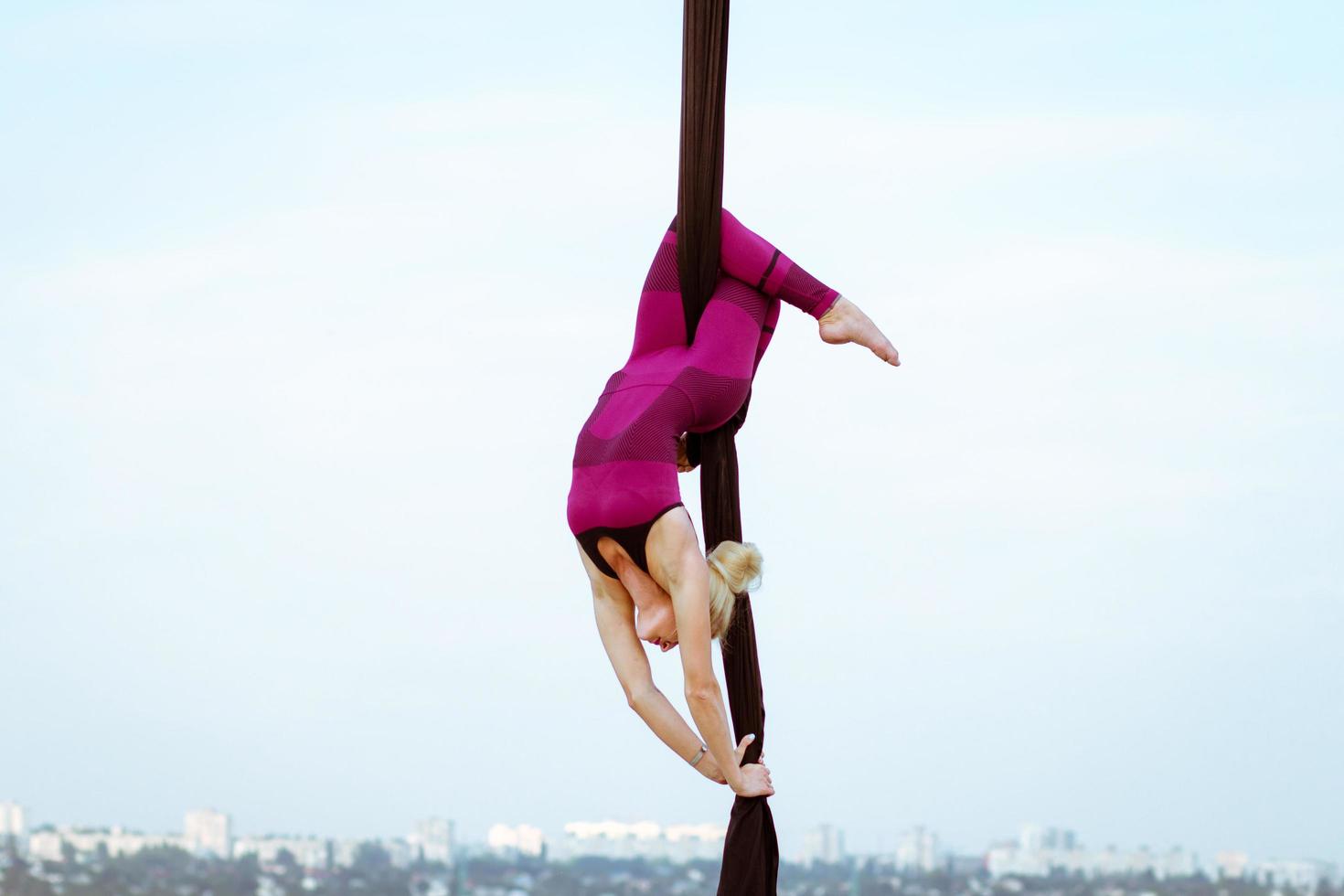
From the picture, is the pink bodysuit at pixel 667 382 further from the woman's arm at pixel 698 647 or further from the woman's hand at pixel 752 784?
the woman's hand at pixel 752 784

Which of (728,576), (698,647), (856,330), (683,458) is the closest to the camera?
(698,647)

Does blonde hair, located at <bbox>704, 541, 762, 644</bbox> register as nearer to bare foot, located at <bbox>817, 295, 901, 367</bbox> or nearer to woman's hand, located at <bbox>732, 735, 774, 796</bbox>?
woman's hand, located at <bbox>732, 735, 774, 796</bbox>

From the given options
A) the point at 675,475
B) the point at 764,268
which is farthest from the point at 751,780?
the point at 764,268

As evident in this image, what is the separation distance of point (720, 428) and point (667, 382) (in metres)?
0.27

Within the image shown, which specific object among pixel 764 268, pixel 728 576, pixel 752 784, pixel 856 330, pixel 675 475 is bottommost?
pixel 752 784

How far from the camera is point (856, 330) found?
535 centimetres

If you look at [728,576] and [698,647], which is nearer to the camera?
[698,647]

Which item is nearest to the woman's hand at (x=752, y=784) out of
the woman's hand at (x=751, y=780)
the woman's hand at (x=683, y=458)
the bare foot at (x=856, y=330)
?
the woman's hand at (x=751, y=780)

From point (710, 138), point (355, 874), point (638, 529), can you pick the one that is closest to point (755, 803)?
point (638, 529)

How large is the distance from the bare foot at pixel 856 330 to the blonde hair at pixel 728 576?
0.70m

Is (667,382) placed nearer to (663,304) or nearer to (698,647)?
(663,304)

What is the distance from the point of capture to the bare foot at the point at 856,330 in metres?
5.35

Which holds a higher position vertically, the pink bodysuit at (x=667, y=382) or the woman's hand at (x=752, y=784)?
the pink bodysuit at (x=667, y=382)

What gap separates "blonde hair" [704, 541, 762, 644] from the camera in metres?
5.20
